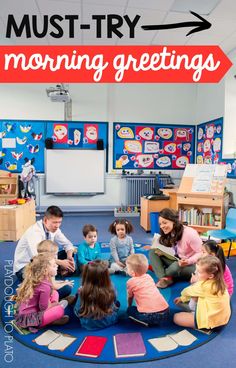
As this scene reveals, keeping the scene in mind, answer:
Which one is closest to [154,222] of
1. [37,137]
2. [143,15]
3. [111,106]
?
[143,15]

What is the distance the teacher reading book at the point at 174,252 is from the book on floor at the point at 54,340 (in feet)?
3.69

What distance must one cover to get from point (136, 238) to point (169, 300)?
2.06 m

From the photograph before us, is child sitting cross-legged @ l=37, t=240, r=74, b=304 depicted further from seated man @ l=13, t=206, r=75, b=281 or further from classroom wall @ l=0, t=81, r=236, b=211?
classroom wall @ l=0, t=81, r=236, b=211

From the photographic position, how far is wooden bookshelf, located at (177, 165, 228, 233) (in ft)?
14.6

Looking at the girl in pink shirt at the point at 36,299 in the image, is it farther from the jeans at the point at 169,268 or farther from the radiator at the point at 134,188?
the radiator at the point at 134,188

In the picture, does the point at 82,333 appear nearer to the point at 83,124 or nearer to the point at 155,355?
the point at 155,355

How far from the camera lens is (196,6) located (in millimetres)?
3744

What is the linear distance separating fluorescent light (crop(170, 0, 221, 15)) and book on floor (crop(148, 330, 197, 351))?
12.2 ft

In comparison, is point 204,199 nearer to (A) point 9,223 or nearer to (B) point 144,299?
(B) point 144,299

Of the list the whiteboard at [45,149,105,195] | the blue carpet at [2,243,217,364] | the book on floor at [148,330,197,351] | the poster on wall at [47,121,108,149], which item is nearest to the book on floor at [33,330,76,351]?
the blue carpet at [2,243,217,364]

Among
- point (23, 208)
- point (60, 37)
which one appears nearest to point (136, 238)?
point (23, 208)

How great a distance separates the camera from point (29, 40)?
5.01 meters

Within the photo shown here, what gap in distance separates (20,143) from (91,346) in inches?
208

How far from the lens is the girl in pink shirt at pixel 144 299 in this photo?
81.3 inches
